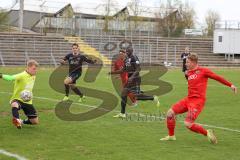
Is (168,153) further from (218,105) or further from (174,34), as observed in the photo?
(174,34)

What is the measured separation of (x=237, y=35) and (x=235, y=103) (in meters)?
39.9

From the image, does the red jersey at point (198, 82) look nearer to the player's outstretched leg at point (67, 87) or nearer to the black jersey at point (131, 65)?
the black jersey at point (131, 65)

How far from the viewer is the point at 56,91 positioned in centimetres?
2061

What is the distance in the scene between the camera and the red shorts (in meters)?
9.69

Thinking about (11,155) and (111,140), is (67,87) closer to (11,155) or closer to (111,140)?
(111,140)

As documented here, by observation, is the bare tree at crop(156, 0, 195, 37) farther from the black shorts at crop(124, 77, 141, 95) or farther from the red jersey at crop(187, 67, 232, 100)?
the red jersey at crop(187, 67, 232, 100)

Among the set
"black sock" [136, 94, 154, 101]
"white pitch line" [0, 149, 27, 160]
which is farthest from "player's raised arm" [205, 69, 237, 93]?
"black sock" [136, 94, 154, 101]

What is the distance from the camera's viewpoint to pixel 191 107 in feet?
32.0

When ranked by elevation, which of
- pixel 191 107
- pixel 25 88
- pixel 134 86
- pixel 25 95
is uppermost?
pixel 25 88

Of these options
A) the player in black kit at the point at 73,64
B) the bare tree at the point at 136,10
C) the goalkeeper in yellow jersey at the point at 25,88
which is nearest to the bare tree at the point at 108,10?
the bare tree at the point at 136,10

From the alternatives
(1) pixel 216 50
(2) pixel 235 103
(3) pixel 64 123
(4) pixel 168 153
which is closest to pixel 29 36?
(1) pixel 216 50

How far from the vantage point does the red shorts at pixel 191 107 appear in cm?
969

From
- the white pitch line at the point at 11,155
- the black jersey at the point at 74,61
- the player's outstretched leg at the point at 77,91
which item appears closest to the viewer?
the white pitch line at the point at 11,155

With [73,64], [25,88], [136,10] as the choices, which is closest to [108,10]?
[136,10]
